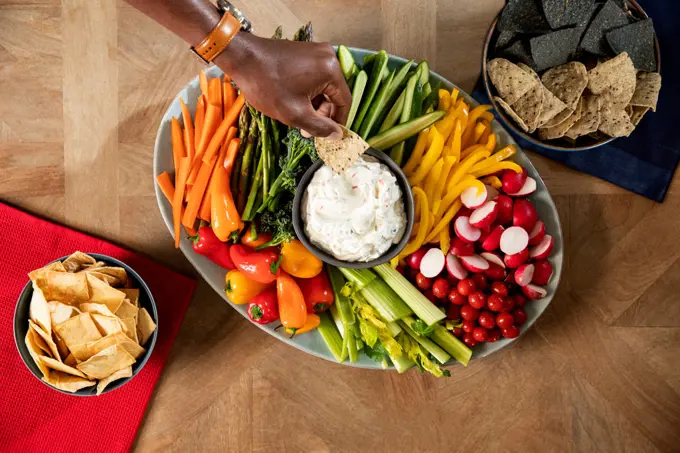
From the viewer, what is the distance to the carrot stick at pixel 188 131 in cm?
200

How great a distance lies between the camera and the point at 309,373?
2205 mm

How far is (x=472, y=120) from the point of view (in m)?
2.00

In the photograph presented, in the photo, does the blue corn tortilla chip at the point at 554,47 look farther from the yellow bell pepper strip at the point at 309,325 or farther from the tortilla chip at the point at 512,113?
the yellow bell pepper strip at the point at 309,325

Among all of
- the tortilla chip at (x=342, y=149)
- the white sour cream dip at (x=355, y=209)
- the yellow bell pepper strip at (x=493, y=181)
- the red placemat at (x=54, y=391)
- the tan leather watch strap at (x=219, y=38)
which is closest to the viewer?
the tan leather watch strap at (x=219, y=38)

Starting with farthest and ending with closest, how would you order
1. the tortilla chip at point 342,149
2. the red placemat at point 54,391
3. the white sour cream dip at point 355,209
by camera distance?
1. the red placemat at point 54,391
2. the white sour cream dip at point 355,209
3. the tortilla chip at point 342,149

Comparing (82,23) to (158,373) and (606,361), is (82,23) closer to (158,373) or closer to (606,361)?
(158,373)

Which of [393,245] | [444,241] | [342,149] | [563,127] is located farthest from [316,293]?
[563,127]

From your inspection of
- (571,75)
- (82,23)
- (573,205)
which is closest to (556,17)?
(571,75)

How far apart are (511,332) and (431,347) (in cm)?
26

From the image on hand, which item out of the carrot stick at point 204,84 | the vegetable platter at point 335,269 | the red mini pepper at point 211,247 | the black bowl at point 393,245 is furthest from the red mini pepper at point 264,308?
the carrot stick at point 204,84

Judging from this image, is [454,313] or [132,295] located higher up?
[132,295]

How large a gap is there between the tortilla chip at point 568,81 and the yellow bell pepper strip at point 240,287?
117cm

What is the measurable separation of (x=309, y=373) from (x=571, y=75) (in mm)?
1370

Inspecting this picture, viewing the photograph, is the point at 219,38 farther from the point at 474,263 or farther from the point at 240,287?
the point at 474,263
